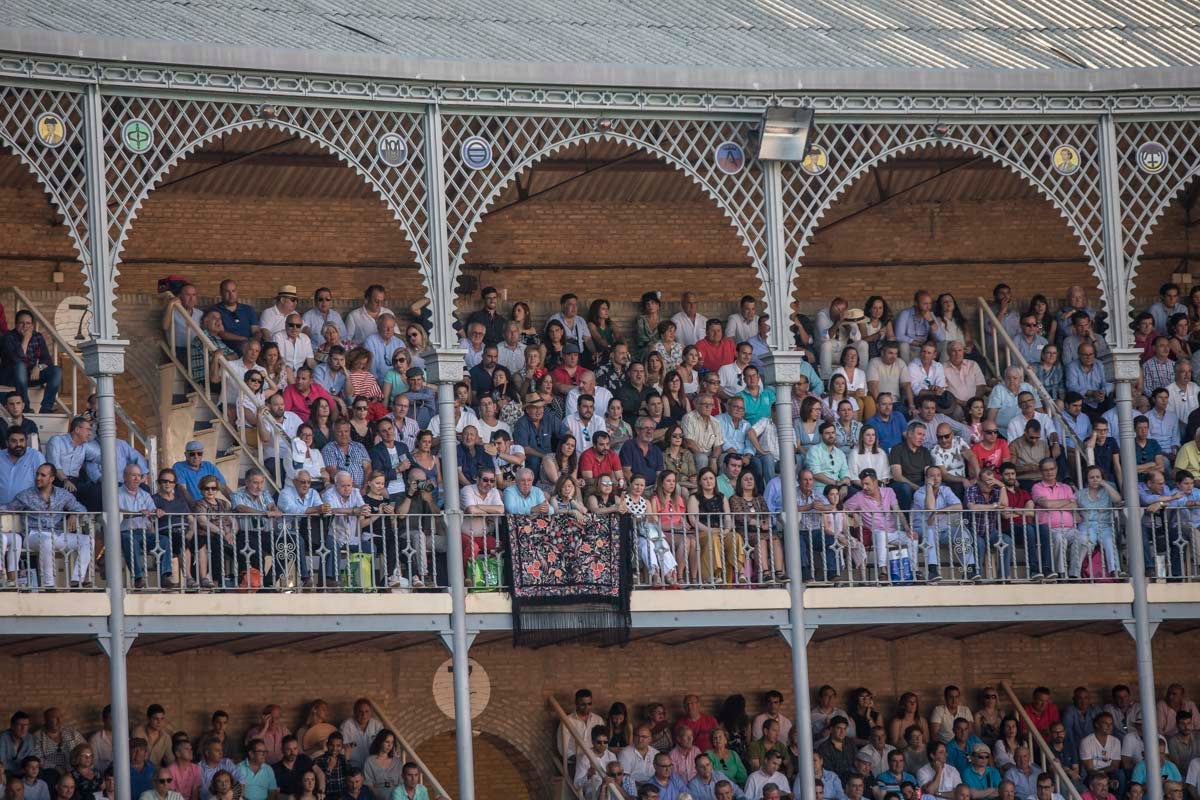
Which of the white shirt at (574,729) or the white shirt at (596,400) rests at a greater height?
the white shirt at (596,400)

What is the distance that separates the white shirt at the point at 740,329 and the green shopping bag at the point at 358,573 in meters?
5.38

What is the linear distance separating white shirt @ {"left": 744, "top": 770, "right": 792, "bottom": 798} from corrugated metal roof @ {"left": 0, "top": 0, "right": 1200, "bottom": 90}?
6425 mm

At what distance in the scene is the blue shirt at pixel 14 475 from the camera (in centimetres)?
2009

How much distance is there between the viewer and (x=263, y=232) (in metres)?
25.5

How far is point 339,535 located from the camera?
20922mm

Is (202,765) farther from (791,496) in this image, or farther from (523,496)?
(791,496)

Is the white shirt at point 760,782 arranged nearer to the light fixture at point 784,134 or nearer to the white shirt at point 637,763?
the white shirt at point 637,763

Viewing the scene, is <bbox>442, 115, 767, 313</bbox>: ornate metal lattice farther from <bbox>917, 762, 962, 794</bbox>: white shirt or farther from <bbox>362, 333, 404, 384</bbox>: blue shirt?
<bbox>917, 762, 962, 794</bbox>: white shirt

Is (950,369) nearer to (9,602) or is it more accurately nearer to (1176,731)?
(1176,731)

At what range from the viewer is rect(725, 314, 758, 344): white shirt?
24.9 meters

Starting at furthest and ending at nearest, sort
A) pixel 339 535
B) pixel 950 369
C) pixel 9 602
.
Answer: pixel 950 369 < pixel 339 535 < pixel 9 602

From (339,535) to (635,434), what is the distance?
135 inches

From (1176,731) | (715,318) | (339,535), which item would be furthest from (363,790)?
(1176,731)

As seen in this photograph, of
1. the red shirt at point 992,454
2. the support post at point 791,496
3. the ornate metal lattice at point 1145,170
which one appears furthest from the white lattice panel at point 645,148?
the ornate metal lattice at point 1145,170
